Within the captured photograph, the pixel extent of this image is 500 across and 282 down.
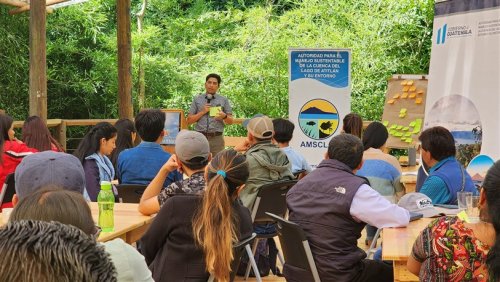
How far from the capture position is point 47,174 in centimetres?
361

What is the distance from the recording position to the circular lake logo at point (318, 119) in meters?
Result: 9.22

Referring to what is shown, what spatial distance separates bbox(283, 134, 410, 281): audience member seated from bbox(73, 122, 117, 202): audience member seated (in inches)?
72.9

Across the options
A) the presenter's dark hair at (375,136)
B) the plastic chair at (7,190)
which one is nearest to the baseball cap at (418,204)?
the presenter's dark hair at (375,136)

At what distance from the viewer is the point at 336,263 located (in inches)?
167

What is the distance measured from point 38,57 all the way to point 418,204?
6.04m

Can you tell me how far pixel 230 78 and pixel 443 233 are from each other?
13.1 m

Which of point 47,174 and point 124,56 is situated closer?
point 47,174

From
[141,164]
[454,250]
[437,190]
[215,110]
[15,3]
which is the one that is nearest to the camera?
[454,250]

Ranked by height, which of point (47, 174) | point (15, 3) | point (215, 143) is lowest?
point (215, 143)

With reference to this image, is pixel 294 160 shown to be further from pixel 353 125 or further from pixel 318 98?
pixel 318 98

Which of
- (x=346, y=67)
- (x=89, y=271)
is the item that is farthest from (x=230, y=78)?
(x=89, y=271)

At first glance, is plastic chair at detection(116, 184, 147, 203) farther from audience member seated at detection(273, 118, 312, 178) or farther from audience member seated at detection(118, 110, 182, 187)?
audience member seated at detection(273, 118, 312, 178)

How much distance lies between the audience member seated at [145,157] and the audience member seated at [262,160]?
2.02 feet

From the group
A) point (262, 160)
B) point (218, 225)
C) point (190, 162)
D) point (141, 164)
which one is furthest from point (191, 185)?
point (262, 160)
